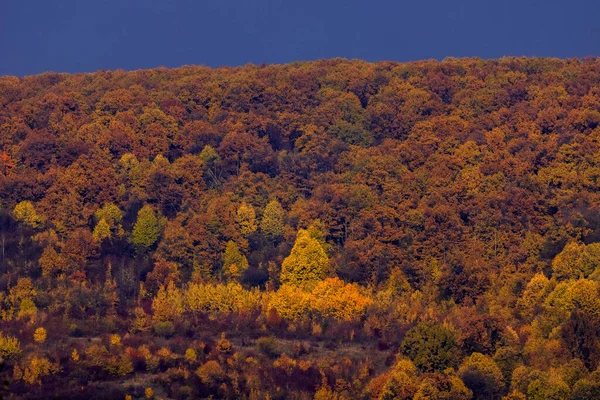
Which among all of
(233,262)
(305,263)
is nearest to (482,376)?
(305,263)

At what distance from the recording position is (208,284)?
2392 inches

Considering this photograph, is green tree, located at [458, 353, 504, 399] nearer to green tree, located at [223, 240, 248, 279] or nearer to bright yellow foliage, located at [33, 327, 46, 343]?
bright yellow foliage, located at [33, 327, 46, 343]

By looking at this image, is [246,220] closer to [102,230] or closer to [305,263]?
[305,263]

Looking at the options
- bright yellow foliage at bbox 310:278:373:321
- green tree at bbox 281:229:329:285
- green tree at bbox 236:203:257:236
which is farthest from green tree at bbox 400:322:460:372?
green tree at bbox 236:203:257:236

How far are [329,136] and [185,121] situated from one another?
37.3ft

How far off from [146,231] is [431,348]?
2740 cm

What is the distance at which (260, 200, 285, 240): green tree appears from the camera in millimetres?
69062

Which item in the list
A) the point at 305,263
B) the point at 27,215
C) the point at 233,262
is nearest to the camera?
the point at 305,263

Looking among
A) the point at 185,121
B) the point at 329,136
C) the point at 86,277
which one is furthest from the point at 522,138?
the point at 86,277

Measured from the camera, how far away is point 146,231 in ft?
223

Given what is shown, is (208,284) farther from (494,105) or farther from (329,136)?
(494,105)

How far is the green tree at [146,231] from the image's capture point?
67.7 m

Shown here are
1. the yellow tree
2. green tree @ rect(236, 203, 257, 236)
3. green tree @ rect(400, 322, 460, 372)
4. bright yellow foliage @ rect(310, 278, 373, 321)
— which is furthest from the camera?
green tree @ rect(236, 203, 257, 236)

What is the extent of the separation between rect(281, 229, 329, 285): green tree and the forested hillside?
0.41ft
